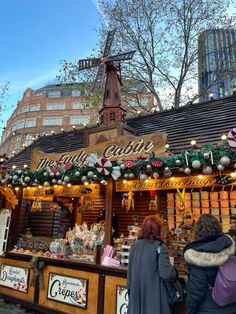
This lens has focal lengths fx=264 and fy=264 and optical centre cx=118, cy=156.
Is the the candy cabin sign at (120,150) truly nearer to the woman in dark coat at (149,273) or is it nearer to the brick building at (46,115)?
the woman in dark coat at (149,273)

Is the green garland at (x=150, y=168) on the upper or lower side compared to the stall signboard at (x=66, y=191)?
upper

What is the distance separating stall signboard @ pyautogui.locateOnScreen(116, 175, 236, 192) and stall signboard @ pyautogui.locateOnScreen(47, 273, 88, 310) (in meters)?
2.17

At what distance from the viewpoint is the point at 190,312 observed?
265cm

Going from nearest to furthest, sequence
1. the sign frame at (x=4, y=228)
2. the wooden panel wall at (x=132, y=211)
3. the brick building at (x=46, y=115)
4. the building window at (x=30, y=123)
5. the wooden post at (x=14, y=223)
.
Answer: the wooden post at (x=14, y=223), the sign frame at (x=4, y=228), the wooden panel wall at (x=132, y=211), the brick building at (x=46, y=115), the building window at (x=30, y=123)

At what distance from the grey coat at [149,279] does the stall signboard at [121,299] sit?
1.22 metres

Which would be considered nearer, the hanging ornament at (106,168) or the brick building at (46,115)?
the hanging ornament at (106,168)

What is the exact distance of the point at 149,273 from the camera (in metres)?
3.08

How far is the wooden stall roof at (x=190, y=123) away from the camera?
6.86 metres

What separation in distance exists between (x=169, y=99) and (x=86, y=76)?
550 cm

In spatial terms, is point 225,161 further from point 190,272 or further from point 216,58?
point 216,58

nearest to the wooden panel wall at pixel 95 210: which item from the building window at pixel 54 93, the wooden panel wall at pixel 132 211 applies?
the wooden panel wall at pixel 132 211

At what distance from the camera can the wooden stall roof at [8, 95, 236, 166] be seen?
6.86 meters

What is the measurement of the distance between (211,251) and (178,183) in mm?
2967

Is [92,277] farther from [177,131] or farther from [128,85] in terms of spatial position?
[128,85]
